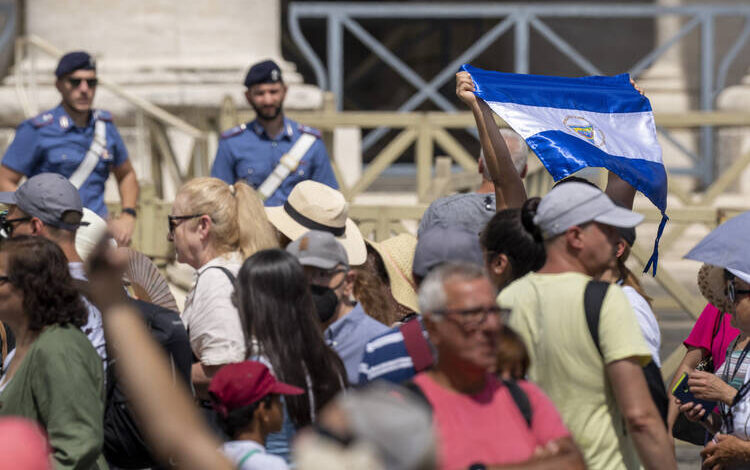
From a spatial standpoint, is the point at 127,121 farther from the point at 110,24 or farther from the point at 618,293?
the point at 618,293

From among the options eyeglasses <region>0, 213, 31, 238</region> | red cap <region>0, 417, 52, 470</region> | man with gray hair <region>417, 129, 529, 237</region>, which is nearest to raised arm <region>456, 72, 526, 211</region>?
man with gray hair <region>417, 129, 529, 237</region>

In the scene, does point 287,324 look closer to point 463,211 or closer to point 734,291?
point 463,211

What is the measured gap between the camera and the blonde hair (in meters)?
5.02

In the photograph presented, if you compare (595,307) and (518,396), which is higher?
(595,307)

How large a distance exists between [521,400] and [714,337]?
1840 mm

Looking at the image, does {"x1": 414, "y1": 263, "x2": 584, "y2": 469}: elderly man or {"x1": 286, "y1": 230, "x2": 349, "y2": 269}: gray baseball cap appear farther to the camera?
{"x1": 286, "y1": 230, "x2": 349, "y2": 269}: gray baseball cap

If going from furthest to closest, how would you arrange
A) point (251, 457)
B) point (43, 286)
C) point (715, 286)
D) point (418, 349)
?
point (715, 286), point (43, 286), point (418, 349), point (251, 457)

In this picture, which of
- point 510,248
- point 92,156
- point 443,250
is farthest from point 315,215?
point 92,156

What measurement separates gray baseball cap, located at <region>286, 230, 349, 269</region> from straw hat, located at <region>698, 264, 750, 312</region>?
126 centimetres

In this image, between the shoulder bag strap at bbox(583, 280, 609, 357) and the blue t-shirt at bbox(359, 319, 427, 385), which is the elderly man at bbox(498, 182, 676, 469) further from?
the blue t-shirt at bbox(359, 319, 427, 385)

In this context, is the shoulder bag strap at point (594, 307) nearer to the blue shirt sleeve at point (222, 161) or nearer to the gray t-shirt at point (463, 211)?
the gray t-shirt at point (463, 211)

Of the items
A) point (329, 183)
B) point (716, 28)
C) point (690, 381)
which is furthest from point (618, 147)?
point (716, 28)

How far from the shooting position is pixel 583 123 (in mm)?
5547

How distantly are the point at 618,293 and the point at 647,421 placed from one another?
35 cm
